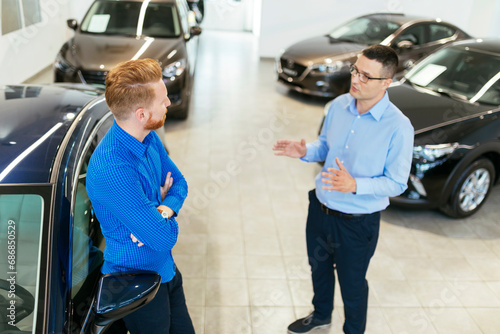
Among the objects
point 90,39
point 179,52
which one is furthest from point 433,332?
point 90,39

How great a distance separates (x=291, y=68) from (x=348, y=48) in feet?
3.04

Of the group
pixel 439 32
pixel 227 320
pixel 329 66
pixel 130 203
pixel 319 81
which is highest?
pixel 130 203

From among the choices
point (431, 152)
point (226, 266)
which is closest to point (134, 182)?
point (226, 266)

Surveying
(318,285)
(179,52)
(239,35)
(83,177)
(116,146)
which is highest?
(116,146)

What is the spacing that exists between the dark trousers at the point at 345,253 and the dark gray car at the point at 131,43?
3.60 meters

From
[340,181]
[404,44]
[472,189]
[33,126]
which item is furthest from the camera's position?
[404,44]

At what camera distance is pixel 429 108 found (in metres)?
4.29

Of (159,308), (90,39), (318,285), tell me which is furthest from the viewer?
(90,39)

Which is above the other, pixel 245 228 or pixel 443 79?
pixel 443 79

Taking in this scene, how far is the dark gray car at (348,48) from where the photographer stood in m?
6.96

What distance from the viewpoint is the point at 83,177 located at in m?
1.91

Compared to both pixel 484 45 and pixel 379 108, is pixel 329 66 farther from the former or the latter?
pixel 379 108

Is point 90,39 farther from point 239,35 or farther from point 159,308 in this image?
point 239,35

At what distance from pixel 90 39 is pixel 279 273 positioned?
4068 millimetres
